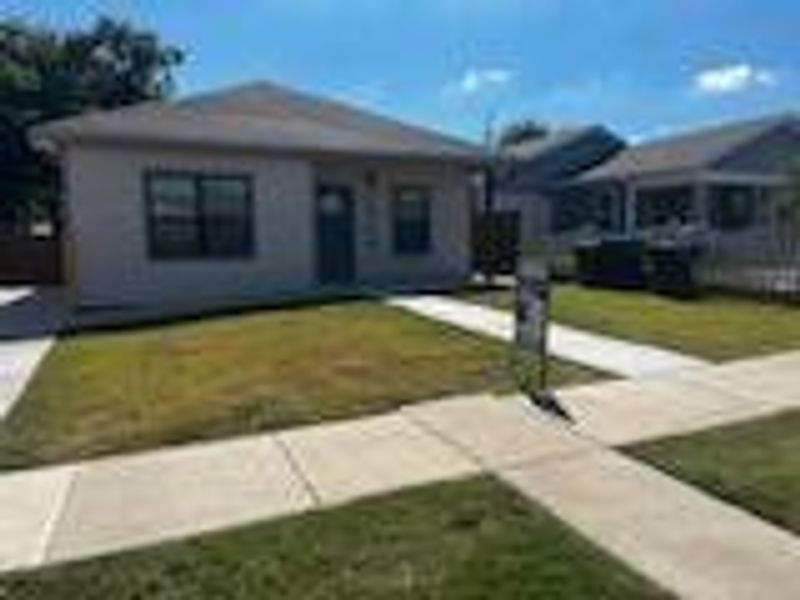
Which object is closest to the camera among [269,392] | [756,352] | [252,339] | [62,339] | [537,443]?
[537,443]

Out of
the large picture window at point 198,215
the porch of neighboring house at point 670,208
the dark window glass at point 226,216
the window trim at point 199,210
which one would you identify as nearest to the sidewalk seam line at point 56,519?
the window trim at point 199,210

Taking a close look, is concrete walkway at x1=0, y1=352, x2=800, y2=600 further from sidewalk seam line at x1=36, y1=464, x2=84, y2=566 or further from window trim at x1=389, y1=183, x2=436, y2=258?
window trim at x1=389, y1=183, x2=436, y2=258

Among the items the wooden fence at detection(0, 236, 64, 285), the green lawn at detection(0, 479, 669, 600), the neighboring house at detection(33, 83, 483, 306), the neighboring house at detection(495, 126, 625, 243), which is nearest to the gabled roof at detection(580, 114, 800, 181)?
the neighboring house at detection(495, 126, 625, 243)

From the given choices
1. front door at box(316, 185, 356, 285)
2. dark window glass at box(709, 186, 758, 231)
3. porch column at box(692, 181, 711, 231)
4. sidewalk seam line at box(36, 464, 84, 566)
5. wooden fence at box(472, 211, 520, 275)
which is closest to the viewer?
sidewalk seam line at box(36, 464, 84, 566)

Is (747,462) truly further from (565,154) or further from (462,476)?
(565,154)

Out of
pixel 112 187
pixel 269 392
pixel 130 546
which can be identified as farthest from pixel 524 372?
pixel 112 187

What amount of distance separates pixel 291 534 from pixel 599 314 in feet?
33.7

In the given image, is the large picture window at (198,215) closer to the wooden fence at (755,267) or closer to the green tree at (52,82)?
the wooden fence at (755,267)

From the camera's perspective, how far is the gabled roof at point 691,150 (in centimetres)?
3181

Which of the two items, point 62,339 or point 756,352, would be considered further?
point 62,339

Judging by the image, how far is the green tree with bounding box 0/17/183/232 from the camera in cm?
3369

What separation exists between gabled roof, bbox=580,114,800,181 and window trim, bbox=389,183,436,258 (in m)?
12.3

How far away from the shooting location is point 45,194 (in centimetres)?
3616

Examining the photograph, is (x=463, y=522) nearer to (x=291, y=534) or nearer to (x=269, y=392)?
(x=291, y=534)
